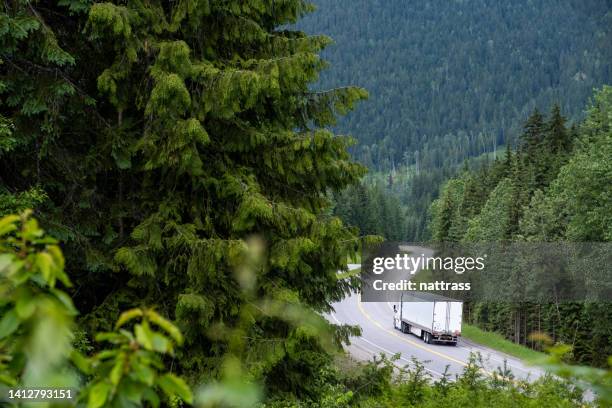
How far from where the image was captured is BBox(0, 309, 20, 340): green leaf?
1.22 meters

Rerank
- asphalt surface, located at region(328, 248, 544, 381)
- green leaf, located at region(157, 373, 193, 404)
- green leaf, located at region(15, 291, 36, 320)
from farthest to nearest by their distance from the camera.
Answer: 1. asphalt surface, located at region(328, 248, 544, 381)
2. green leaf, located at region(157, 373, 193, 404)
3. green leaf, located at region(15, 291, 36, 320)

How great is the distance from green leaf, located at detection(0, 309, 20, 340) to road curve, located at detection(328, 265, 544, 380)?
91.0 ft

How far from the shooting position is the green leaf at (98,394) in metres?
1.22

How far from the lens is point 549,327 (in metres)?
38.7

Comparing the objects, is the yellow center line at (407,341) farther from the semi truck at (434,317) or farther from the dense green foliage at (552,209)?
the dense green foliage at (552,209)

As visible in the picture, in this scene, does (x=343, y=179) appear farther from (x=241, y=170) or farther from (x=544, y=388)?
(x=544, y=388)

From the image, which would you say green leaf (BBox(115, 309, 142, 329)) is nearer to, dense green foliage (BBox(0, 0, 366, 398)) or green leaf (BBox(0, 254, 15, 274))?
green leaf (BBox(0, 254, 15, 274))

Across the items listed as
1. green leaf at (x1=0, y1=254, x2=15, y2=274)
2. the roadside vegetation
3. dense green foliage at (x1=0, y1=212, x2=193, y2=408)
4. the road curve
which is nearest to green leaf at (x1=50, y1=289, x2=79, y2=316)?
dense green foliage at (x1=0, y1=212, x2=193, y2=408)

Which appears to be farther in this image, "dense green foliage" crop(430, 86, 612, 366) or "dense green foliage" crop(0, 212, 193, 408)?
"dense green foliage" crop(430, 86, 612, 366)

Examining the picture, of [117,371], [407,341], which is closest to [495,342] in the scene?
[407,341]

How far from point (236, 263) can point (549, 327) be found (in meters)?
36.5

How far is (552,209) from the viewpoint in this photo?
3844 cm

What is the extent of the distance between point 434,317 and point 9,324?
3778 cm

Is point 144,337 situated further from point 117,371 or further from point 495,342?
point 495,342
